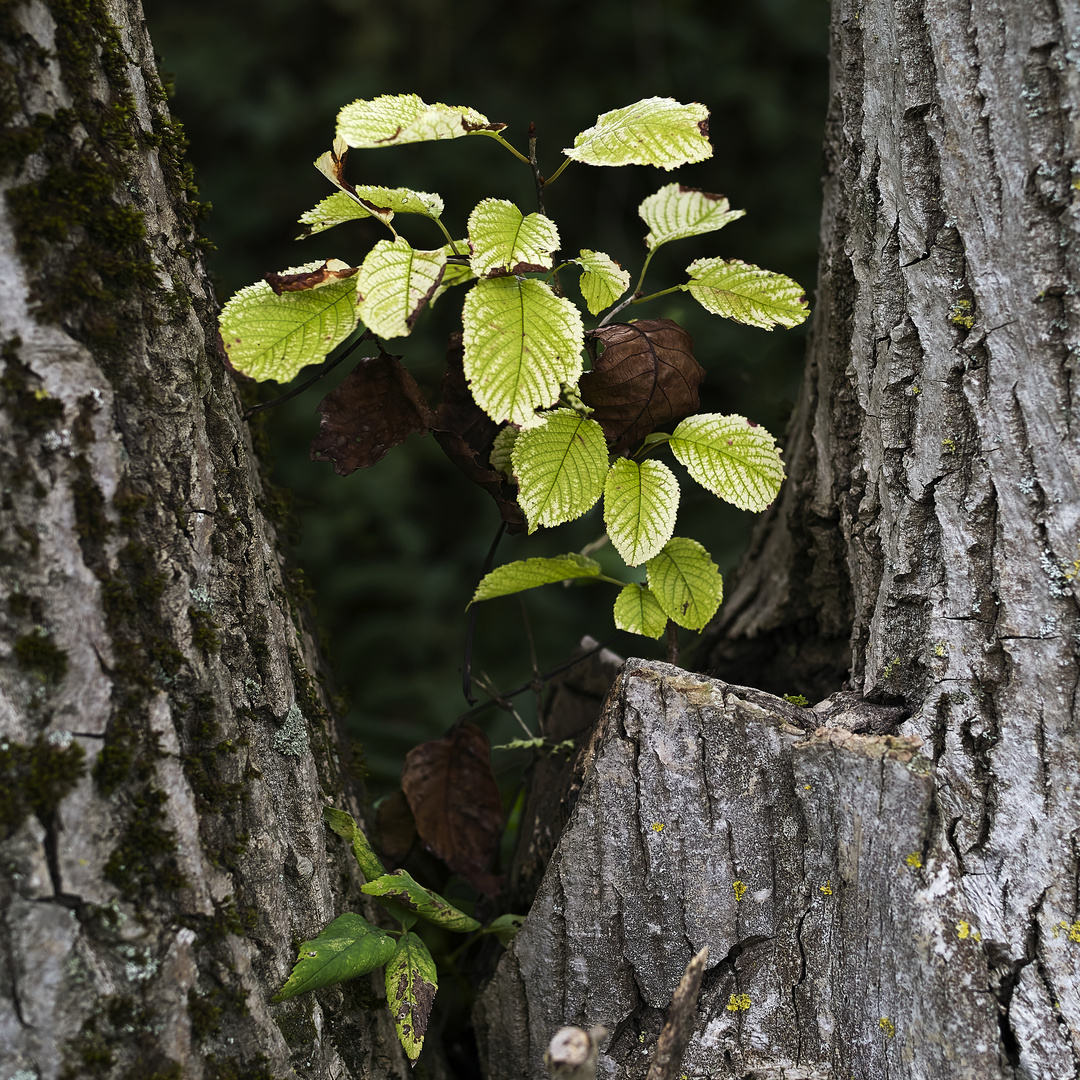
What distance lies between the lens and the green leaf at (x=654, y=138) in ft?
2.70

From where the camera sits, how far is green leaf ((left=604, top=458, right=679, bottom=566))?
3.03 feet

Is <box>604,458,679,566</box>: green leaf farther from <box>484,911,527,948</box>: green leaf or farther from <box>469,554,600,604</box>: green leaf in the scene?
<box>484,911,527,948</box>: green leaf

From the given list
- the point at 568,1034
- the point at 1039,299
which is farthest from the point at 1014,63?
the point at 568,1034

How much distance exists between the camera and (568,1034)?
0.64 m

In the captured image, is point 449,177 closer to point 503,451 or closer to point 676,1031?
point 503,451

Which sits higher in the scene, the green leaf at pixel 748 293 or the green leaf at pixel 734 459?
the green leaf at pixel 748 293

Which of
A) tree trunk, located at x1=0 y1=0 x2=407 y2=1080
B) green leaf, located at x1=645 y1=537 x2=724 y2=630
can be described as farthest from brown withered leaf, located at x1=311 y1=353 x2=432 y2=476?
green leaf, located at x1=645 y1=537 x2=724 y2=630

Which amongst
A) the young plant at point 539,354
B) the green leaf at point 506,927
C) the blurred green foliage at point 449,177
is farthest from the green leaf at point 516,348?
the blurred green foliage at point 449,177

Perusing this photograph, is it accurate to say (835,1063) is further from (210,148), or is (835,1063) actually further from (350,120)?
(210,148)

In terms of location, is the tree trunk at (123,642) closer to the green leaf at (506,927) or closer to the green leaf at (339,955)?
the green leaf at (339,955)

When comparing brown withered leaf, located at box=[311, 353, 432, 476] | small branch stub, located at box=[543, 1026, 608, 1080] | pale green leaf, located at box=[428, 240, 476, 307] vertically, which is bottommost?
small branch stub, located at box=[543, 1026, 608, 1080]

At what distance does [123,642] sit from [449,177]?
2.24 metres

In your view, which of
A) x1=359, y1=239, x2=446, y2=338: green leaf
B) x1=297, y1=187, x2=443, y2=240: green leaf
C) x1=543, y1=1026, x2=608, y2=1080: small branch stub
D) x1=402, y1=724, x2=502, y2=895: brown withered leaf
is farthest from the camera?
x1=402, y1=724, x2=502, y2=895: brown withered leaf

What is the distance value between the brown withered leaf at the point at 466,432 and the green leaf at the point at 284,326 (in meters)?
0.14
